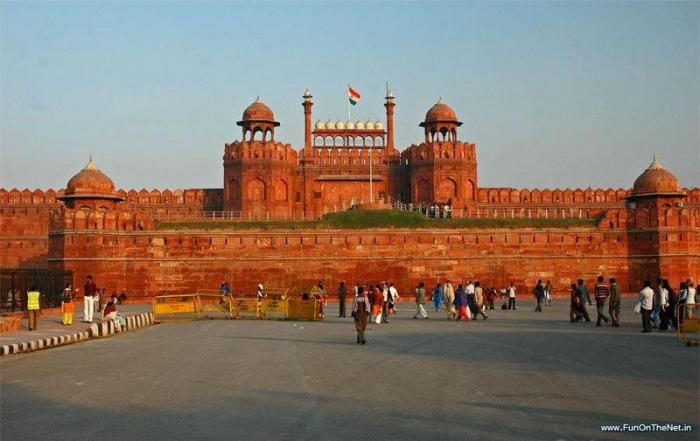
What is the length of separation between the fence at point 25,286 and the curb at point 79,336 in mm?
2949

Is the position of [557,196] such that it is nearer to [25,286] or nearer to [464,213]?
[464,213]

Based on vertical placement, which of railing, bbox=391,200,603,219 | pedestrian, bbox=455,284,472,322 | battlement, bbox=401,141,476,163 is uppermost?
battlement, bbox=401,141,476,163

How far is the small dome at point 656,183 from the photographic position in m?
41.9

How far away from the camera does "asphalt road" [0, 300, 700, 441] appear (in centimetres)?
821

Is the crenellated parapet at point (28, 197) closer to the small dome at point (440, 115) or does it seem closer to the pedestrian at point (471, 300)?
the small dome at point (440, 115)

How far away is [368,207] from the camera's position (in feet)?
139

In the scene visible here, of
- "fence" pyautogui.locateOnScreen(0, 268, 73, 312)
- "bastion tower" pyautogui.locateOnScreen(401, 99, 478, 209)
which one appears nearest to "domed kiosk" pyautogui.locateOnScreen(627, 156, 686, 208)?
"bastion tower" pyautogui.locateOnScreen(401, 99, 478, 209)

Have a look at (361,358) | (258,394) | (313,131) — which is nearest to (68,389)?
(258,394)

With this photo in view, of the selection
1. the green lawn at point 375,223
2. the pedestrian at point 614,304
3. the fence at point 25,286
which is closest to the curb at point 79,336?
the fence at point 25,286

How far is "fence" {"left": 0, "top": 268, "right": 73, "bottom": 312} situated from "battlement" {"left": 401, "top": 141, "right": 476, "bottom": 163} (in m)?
→ 23.8

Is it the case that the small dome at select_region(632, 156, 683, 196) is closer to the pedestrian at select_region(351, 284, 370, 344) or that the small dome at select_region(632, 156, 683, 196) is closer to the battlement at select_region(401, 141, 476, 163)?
the battlement at select_region(401, 141, 476, 163)

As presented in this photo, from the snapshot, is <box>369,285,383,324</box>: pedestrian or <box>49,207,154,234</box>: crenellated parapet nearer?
<box>369,285,383,324</box>: pedestrian

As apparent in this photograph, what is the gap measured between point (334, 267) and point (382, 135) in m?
14.4

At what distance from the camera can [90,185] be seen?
42.8m
